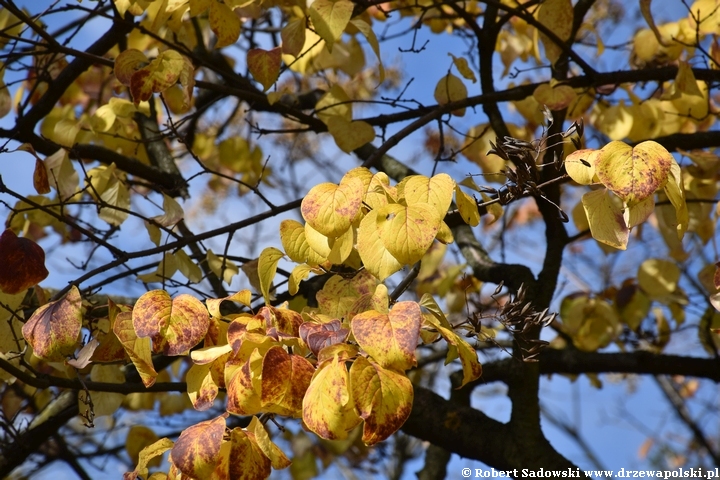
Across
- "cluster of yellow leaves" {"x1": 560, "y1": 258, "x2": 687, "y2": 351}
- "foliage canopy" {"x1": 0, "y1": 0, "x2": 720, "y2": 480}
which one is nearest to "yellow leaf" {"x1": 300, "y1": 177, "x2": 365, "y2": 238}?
"foliage canopy" {"x1": 0, "y1": 0, "x2": 720, "y2": 480}

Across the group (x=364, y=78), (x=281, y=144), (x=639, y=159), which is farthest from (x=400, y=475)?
(x=639, y=159)

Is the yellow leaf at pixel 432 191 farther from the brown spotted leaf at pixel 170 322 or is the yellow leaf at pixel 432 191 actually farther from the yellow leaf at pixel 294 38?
the yellow leaf at pixel 294 38

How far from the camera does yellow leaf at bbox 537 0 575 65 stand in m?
1.59

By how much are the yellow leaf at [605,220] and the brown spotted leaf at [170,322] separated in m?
0.53

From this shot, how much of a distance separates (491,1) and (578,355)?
1.06 m

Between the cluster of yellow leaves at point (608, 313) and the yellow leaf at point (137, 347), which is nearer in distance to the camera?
the yellow leaf at point (137, 347)

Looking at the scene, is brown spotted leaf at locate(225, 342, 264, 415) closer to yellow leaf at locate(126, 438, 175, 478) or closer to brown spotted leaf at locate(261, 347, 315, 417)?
brown spotted leaf at locate(261, 347, 315, 417)

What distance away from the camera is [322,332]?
815mm

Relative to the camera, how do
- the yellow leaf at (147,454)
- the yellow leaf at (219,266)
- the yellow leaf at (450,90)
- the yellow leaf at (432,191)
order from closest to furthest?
1. the yellow leaf at (432,191)
2. the yellow leaf at (147,454)
3. the yellow leaf at (219,266)
4. the yellow leaf at (450,90)

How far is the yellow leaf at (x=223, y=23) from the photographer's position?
1278 mm

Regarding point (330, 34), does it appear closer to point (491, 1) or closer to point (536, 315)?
point (491, 1)

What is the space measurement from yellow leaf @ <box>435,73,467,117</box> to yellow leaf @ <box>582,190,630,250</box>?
2.45 ft

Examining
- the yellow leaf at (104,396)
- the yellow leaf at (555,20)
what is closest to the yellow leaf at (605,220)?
the yellow leaf at (555,20)

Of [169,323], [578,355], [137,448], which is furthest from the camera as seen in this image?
[578,355]
